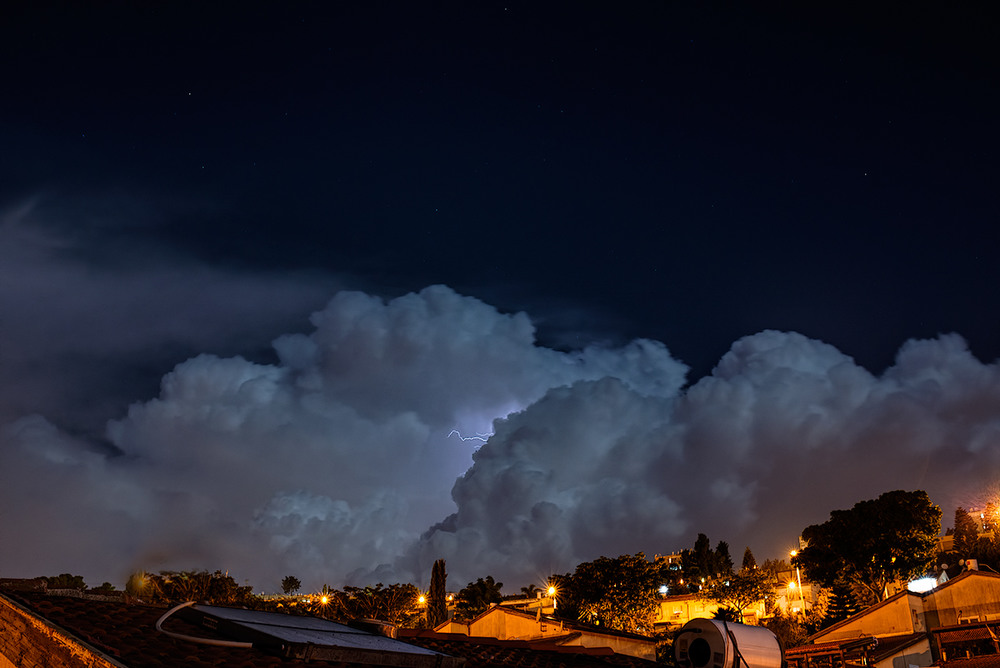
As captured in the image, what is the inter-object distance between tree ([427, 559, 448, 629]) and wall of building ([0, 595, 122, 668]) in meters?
82.1

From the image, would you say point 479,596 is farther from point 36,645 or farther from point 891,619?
point 36,645

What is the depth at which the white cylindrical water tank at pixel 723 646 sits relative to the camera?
11.4m

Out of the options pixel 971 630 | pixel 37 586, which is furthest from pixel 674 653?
pixel 971 630

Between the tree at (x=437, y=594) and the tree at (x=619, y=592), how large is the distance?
58.0ft

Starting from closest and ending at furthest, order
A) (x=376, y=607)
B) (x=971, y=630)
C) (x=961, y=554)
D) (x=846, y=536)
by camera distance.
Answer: (x=971, y=630) < (x=376, y=607) < (x=846, y=536) < (x=961, y=554)

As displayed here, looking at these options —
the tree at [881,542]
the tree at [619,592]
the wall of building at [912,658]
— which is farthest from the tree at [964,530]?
the wall of building at [912,658]

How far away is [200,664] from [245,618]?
260 cm

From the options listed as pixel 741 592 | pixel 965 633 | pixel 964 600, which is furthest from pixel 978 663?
pixel 741 592

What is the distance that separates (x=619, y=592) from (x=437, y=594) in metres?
24.5

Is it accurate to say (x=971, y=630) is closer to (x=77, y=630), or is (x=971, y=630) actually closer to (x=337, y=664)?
(x=337, y=664)

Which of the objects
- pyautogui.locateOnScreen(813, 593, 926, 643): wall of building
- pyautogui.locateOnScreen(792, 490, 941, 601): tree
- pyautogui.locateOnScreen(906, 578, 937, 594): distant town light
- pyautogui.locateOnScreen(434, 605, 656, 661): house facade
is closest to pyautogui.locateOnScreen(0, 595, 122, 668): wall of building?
pyautogui.locateOnScreen(434, 605, 656, 661): house facade

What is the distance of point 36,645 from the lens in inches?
348

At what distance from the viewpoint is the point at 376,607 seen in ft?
252

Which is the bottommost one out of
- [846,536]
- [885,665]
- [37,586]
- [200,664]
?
[885,665]
